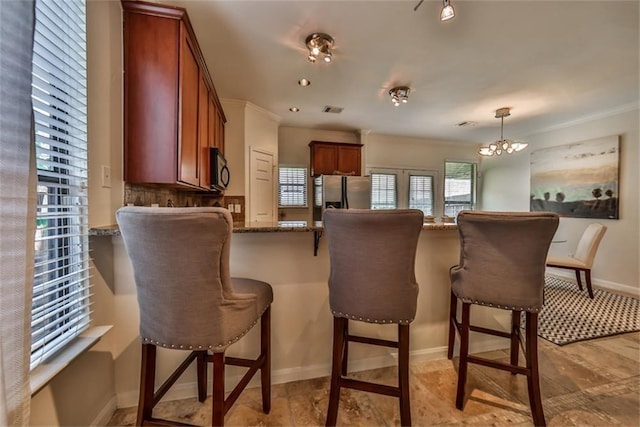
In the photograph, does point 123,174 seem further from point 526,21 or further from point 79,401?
point 526,21

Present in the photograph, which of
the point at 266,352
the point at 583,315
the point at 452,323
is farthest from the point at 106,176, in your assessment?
the point at 583,315

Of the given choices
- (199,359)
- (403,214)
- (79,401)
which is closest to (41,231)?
(79,401)

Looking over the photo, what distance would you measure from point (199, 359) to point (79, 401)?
0.51 m

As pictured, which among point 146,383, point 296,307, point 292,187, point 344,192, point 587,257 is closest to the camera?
point 146,383

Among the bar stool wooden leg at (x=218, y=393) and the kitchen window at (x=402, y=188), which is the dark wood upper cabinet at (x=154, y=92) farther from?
the kitchen window at (x=402, y=188)

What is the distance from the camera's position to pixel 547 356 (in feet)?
6.70

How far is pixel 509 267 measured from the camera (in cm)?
137

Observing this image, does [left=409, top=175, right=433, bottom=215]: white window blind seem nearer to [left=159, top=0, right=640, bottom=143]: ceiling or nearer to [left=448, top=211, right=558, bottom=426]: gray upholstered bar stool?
[left=159, top=0, right=640, bottom=143]: ceiling

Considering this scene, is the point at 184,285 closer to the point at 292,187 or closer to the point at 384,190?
the point at 292,187

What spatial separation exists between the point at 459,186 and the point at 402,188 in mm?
1524

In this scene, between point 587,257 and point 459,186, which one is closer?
point 587,257

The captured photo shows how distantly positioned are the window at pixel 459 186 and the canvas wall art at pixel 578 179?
4.32ft

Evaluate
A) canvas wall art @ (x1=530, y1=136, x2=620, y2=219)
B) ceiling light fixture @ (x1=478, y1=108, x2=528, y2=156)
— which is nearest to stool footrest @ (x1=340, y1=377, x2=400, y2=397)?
ceiling light fixture @ (x1=478, y1=108, x2=528, y2=156)

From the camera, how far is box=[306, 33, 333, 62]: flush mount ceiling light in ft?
6.88
